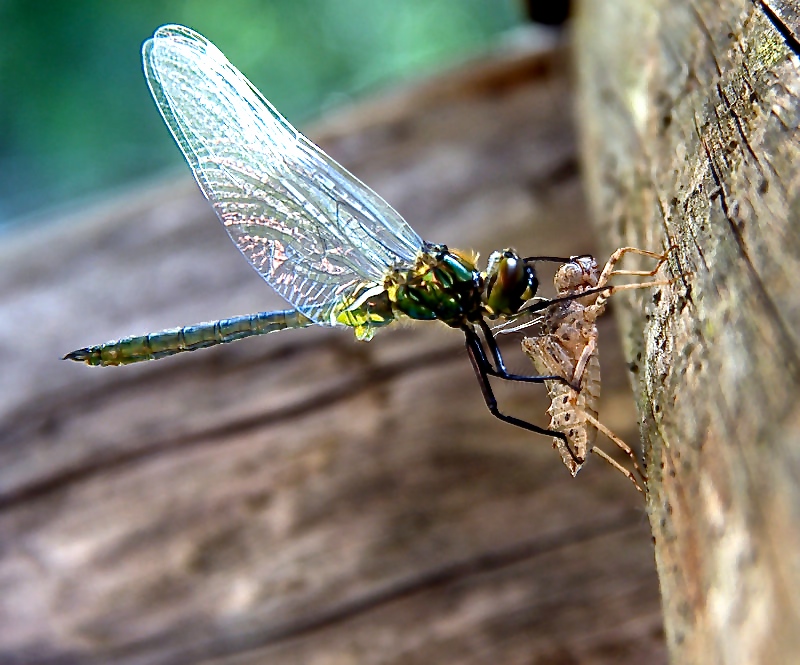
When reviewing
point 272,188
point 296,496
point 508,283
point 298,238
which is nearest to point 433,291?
point 508,283

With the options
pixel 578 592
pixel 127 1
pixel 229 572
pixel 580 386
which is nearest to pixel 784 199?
pixel 580 386

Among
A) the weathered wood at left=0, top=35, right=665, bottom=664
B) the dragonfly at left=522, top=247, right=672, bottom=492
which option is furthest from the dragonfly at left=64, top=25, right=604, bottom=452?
the weathered wood at left=0, top=35, right=665, bottom=664

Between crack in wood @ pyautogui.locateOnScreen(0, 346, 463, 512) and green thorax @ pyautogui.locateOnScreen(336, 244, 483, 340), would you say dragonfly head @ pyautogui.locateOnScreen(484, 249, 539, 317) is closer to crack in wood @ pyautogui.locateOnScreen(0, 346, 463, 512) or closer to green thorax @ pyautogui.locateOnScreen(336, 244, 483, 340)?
green thorax @ pyautogui.locateOnScreen(336, 244, 483, 340)

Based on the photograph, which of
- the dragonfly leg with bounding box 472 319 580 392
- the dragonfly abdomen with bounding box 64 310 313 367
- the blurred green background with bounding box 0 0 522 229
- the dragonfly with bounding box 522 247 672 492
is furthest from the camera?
the blurred green background with bounding box 0 0 522 229

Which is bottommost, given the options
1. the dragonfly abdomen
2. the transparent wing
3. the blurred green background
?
the dragonfly abdomen

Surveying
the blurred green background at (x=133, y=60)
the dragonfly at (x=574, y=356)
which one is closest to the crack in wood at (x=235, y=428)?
the dragonfly at (x=574, y=356)

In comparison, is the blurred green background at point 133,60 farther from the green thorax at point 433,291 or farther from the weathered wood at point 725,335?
the weathered wood at point 725,335
